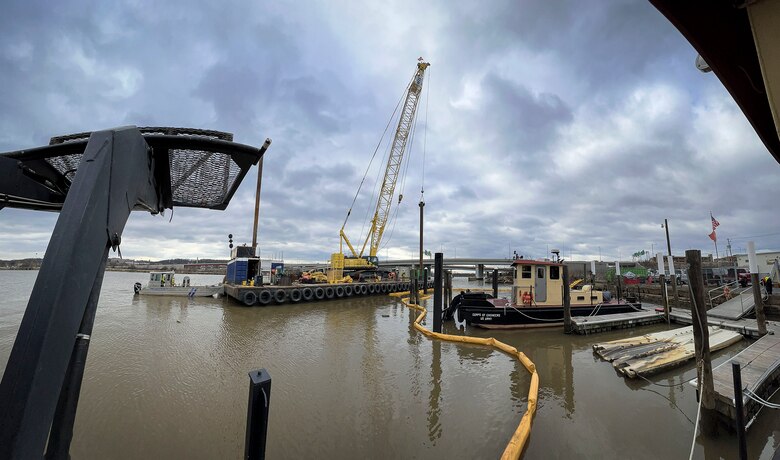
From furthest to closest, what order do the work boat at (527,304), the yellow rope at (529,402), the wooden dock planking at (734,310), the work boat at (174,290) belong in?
the work boat at (174,290)
the wooden dock planking at (734,310)
the work boat at (527,304)
the yellow rope at (529,402)

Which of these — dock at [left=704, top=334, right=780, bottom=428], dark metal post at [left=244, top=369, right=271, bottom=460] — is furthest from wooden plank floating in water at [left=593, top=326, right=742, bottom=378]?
dark metal post at [left=244, top=369, right=271, bottom=460]

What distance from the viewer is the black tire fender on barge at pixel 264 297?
20.9m

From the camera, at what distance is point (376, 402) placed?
643cm

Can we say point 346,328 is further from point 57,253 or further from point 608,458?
point 57,253

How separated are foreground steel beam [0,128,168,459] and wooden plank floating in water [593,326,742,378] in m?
10.2

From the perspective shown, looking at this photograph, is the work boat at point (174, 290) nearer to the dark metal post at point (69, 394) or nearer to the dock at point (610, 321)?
the dock at point (610, 321)

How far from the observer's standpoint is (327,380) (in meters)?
7.63

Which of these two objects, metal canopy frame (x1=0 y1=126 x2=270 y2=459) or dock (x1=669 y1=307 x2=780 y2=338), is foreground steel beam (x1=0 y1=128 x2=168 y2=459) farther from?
dock (x1=669 y1=307 x2=780 y2=338)

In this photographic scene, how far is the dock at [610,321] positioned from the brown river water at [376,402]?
1632 millimetres

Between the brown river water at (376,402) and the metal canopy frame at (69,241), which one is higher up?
the metal canopy frame at (69,241)

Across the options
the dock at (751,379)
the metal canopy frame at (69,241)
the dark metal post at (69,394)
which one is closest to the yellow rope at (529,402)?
the dock at (751,379)

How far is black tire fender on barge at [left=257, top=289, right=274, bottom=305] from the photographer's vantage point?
20922 mm

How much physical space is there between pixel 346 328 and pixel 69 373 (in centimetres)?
1283

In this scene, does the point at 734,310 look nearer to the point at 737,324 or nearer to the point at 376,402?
the point at 737,324
